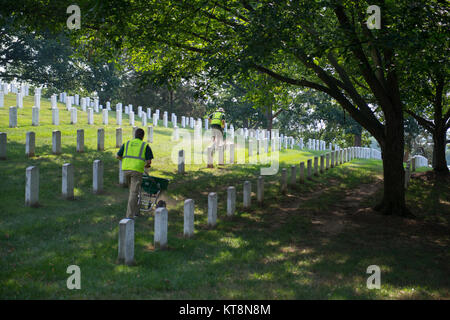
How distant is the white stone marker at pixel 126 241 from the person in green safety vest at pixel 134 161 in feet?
8.65

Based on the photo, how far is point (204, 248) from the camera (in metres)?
8.63

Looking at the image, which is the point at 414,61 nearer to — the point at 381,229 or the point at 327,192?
the point at 381,229

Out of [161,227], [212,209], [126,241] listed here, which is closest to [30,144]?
[212,209]

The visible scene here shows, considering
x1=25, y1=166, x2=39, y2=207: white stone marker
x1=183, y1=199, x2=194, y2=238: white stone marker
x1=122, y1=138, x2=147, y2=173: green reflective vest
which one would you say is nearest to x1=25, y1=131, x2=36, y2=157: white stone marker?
x1=25, y1=166, x2=39, y2=207: white stone marker

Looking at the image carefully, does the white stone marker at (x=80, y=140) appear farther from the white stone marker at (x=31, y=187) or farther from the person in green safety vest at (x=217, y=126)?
the white stone marker at (x=31, y=187)

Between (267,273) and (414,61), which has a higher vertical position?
(414,61)

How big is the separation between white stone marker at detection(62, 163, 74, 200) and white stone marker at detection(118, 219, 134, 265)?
4.32m

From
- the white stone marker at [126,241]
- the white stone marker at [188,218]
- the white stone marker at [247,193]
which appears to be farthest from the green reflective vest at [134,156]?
the white stone marker at [247,193]

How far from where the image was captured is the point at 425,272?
7.97 meters

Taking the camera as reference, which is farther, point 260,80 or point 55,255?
point 260,80

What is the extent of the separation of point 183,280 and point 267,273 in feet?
4.68

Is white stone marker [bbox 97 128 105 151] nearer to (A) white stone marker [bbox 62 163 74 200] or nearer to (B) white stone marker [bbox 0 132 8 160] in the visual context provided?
(B) white stone marker [bbox 0 132 8 160]

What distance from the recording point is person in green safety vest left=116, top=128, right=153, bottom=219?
31.9 feet
